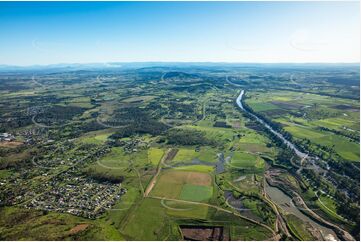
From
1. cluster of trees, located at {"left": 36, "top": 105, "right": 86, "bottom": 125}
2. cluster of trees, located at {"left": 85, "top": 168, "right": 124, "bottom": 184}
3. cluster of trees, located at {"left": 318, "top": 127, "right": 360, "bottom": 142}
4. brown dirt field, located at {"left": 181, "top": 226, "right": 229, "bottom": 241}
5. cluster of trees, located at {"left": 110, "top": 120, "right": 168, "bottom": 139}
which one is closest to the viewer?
brown dirt field, located at {"left": 181, "top": 226, "right": 229, "bottom": 241}

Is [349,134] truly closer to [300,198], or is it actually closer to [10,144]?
[300,198]

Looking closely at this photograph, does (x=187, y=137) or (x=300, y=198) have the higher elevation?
(x=300, y=198)

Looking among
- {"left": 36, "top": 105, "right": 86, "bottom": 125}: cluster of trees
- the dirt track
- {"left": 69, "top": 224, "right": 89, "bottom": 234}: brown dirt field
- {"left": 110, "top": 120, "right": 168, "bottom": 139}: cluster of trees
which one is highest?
{"left": 69, "top": 224, "right": 89, "bottom": 234}: brown dirt field

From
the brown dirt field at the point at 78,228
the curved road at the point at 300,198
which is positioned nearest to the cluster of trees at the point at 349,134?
the curved road at the point at 300,198

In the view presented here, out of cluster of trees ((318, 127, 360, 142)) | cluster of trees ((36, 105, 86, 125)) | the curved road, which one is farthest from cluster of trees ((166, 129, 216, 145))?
cluster of trees ((36, 105, 86, 125))

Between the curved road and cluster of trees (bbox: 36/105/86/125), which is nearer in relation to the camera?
the curved road

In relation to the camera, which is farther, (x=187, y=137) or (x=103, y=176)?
(x=187, y=137)

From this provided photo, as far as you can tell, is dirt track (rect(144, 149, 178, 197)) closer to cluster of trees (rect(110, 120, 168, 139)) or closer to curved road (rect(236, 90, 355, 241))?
cluster of trees (rect(110, 120, 168, 139))

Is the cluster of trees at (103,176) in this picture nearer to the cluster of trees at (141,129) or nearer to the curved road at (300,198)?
the cluster of trees at (141,129)

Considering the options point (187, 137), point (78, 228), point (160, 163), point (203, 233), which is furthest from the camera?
point (187, 137)

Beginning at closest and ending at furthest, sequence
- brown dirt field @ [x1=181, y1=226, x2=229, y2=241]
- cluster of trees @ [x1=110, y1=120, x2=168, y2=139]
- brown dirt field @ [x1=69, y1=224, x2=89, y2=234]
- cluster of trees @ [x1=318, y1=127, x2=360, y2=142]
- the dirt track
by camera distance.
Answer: brown dirt field @ [x1=181, y1=226, x2=229, y2=241] < brown dirt field @ [x1=69, y1=224, x2=89, y2=234] < the dirt track < cluster of trees @ [x1=318, y1=127, x2=360, y2=142] < cluster of trees @ [x1=110, y1=120, x2=168, y2=139]

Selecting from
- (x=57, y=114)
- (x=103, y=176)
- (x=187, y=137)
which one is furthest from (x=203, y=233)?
(x=57, y=114)

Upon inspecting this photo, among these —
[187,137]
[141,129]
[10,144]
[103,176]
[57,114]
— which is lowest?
[57,114]
